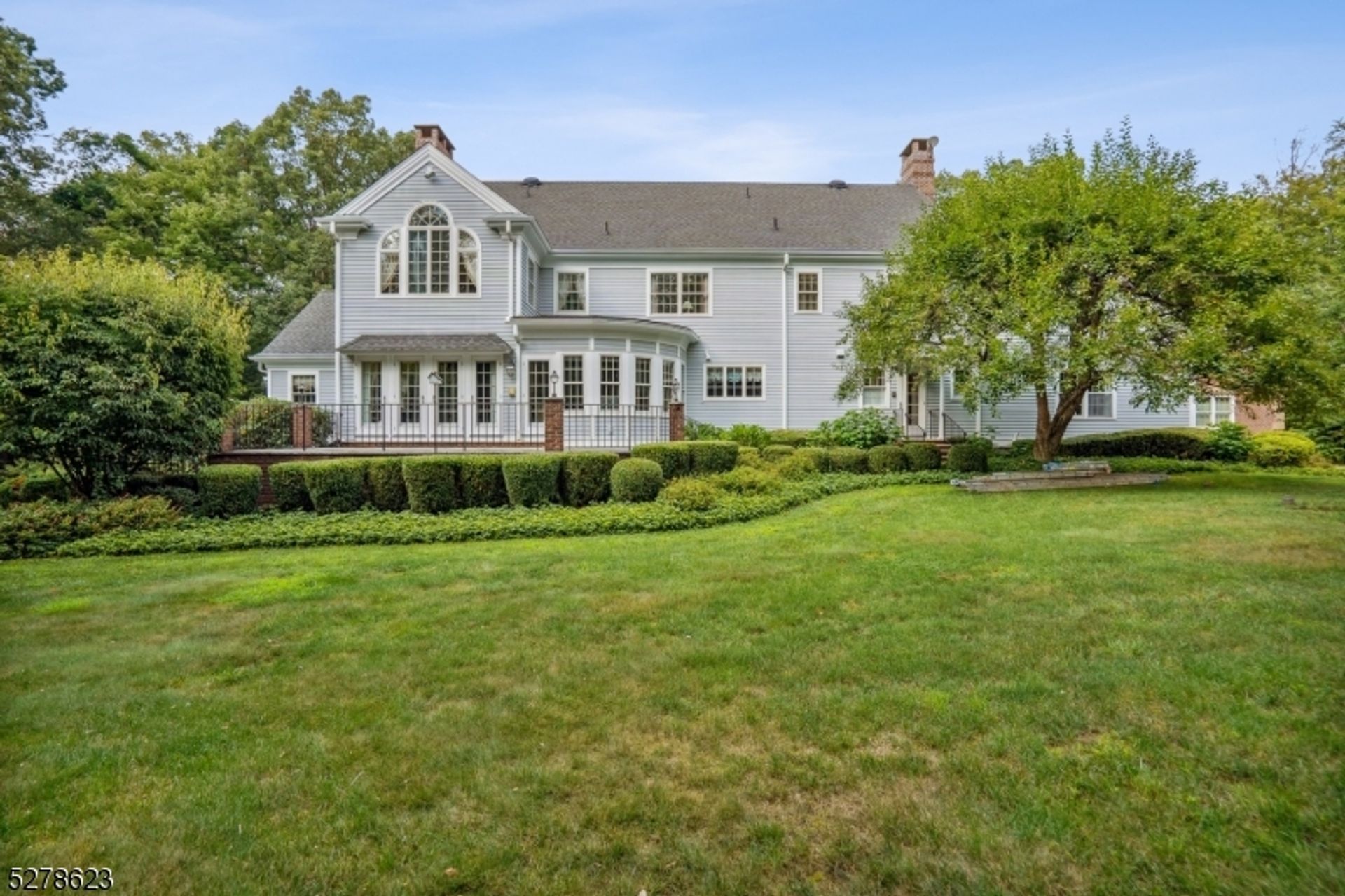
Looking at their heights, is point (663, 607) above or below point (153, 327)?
below

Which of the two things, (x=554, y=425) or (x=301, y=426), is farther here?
(x=301, y=426)

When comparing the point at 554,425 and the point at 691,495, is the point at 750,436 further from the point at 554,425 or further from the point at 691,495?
the point at 691,495

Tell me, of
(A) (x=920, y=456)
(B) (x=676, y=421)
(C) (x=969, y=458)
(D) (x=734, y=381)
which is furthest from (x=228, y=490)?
(C) (x=969, y=458)

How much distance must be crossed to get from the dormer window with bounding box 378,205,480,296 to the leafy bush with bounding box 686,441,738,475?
825cm

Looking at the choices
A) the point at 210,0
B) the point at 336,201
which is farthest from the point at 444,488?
the point at 336,201

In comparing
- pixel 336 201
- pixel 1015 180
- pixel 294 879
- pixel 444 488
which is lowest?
pixel 294 879

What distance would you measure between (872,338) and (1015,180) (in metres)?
4.06

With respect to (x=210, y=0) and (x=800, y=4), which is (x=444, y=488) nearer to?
(x=210, y=0)

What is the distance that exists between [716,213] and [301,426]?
14.0 m

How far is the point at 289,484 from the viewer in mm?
10633

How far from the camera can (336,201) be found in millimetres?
32875

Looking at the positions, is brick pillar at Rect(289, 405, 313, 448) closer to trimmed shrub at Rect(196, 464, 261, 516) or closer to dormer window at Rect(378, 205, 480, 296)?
trimmed shrub at Rect(196, 464, 261, 516)

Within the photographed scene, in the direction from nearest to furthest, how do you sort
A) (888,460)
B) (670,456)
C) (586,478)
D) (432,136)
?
(586,478) → (670,456) → (888,460) → (432,136)

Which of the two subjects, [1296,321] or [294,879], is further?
[1296,321]
